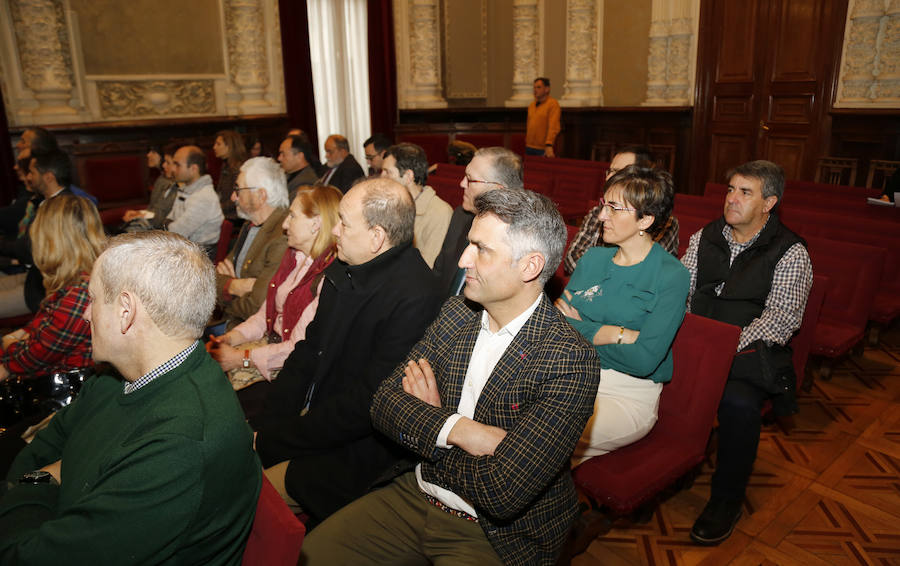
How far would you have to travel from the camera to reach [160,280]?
1336 millimetres

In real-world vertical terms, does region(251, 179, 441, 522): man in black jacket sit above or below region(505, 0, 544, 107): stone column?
below

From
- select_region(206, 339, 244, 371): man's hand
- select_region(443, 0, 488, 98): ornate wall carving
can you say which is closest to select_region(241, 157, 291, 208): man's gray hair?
select_region(206, 339, 244, 371): man's hand

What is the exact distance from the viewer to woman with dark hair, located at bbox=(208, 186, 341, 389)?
8.71ft

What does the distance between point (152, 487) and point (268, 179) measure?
277 centimetres

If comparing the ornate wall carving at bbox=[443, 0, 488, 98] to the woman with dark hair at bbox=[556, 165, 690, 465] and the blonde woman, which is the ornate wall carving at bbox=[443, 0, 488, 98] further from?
the blonde woman

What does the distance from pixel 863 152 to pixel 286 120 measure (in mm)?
7916

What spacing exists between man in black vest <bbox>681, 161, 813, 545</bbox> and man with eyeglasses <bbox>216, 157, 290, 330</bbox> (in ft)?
7.52

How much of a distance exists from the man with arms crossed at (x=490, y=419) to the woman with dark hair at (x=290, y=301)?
3.26ft

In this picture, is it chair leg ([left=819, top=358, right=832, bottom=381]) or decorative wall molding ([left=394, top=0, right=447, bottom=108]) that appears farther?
decorative wall molding ([left=394, top=0, right=447, bottom=108])

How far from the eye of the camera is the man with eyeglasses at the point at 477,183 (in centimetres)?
319

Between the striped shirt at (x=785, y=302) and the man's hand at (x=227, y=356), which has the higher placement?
the striped shirt at (x=785, y=302)

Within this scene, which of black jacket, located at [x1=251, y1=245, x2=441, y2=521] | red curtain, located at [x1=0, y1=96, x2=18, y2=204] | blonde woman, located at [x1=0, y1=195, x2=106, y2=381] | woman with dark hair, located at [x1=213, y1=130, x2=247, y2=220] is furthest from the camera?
red curtain, located at [x1=0, y1=96, x2=18, y2=204]

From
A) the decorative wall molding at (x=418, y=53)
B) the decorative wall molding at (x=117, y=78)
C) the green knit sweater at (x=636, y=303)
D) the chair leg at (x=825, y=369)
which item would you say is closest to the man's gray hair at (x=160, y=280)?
the green knit sweater at (x=636, y=303)

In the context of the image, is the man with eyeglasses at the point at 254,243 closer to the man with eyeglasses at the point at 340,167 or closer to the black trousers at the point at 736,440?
the man with eyeglasses at the point at 340,167
